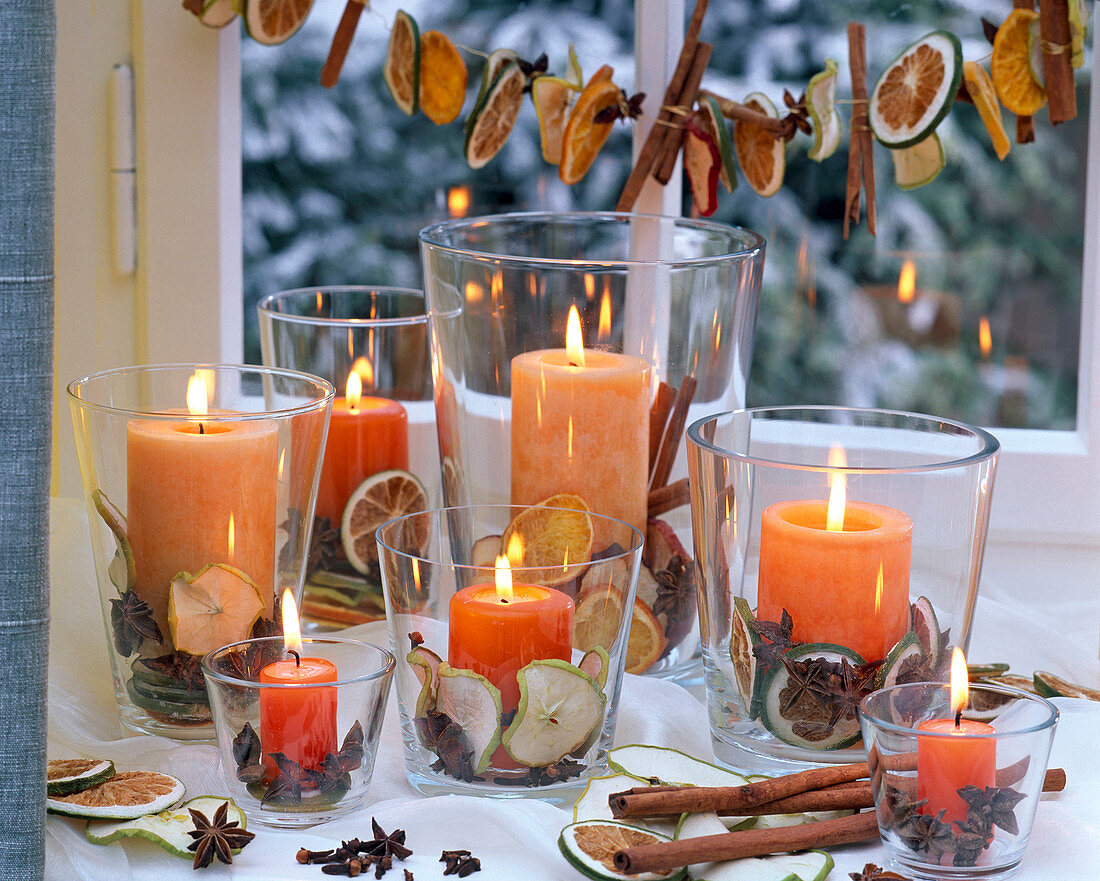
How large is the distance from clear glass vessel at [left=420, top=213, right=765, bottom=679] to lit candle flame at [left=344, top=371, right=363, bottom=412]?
0.08 meters

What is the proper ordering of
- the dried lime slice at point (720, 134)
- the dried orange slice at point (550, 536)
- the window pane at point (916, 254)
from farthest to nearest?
the window pane at point (916, 254) → the dried lime slice at point (720, 134) → the dried orange slice at point (550, 536)

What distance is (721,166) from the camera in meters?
1.04

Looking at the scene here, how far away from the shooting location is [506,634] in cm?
65

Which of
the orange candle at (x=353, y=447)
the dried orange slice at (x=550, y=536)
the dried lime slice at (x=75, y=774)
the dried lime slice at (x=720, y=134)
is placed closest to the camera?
the dried lime slice at (x=75, y=774)

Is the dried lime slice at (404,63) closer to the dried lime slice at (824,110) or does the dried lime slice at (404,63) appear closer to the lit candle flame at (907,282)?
the dried lime slice at (824,110)

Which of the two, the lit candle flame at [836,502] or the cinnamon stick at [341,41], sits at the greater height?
the cinnamon stick at [341,41]

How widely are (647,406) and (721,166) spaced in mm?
316

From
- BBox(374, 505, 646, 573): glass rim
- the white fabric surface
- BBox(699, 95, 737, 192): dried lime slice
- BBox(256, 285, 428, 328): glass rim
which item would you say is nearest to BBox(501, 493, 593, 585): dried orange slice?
BBox(374, 505, 646, 573): glass rim

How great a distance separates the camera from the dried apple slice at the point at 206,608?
0.71 m

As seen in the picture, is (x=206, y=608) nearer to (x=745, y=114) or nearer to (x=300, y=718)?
(x=300, y=718)

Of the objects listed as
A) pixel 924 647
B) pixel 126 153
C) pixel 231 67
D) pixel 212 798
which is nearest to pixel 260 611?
pixel 212 798

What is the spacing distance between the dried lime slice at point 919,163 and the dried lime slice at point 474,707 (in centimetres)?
59

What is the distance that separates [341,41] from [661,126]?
0.29 m

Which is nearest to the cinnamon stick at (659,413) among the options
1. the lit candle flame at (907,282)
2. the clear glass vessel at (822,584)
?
the clear glass vessel at (822,584)
